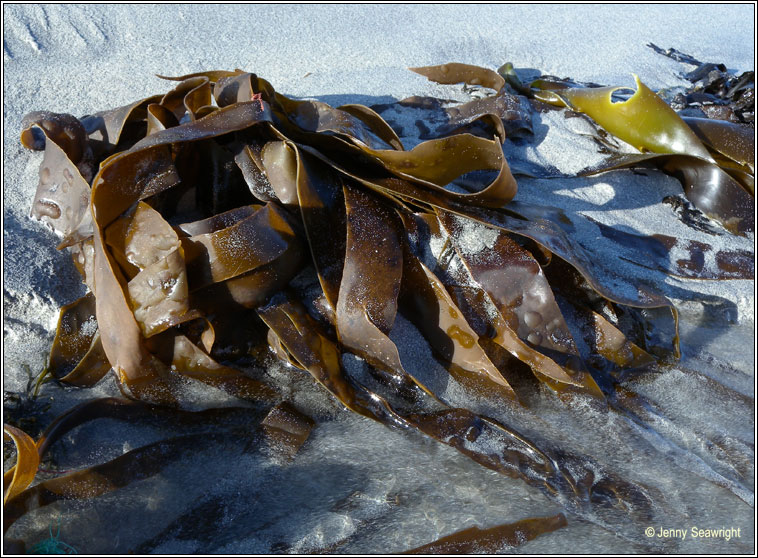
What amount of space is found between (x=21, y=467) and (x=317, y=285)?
817mm

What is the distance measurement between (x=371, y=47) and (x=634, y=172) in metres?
1.34

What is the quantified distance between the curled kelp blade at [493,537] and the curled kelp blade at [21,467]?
850 millimetres

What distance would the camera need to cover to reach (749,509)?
1426 millimetres

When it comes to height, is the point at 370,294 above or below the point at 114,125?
below

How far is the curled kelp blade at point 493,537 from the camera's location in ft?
4.23

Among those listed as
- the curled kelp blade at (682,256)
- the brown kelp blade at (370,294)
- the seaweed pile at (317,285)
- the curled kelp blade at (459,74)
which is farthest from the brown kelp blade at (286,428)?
the curled kelp blade at (459,74)

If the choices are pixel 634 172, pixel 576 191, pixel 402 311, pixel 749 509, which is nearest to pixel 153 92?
A: pixel 402 311

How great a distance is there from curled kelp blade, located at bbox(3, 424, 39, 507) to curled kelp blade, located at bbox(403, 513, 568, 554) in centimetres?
85

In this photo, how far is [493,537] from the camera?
131cm

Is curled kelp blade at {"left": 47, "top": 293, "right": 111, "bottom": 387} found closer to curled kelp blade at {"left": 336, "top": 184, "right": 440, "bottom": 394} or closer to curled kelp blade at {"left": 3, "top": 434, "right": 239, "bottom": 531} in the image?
curled kelp blade at {"left": 3, "top": 434, "right": 239, "bottom": 531}

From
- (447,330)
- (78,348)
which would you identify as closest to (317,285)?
(447,330)

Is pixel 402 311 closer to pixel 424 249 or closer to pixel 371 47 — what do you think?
pixel 424 249

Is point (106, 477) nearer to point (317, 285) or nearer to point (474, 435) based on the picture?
point (317, 285)

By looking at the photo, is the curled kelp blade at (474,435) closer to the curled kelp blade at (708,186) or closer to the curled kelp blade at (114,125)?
the curled kelp blade at (114,125)
